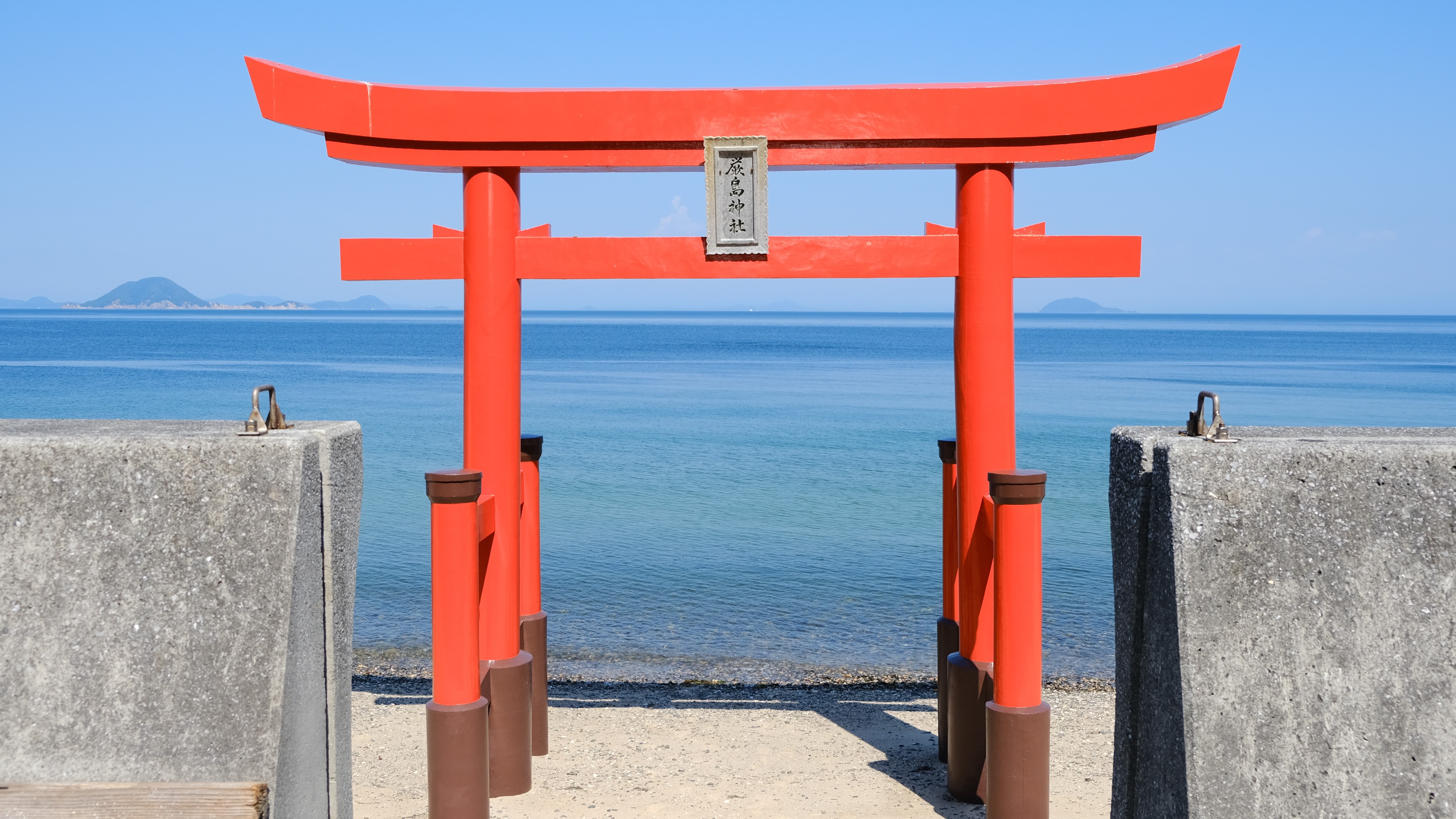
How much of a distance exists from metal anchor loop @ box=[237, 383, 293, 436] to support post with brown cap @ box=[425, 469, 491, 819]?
0.82 meters

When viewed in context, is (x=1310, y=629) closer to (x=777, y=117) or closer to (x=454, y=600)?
(x=454, y=600)

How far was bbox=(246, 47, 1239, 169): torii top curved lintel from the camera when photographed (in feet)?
14.0

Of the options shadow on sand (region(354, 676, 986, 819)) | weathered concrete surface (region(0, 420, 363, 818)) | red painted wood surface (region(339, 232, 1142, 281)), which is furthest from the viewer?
shadow on sand (region(354, 676, 986, 819))

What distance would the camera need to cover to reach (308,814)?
8.85 feet

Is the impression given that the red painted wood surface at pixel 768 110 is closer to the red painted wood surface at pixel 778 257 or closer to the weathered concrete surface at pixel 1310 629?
the red painted wood surface at pixel 778 257

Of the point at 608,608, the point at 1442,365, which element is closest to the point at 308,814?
the point at 608,608

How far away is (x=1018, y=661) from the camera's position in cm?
365

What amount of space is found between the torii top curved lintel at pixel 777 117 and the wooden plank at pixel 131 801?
9.24ft

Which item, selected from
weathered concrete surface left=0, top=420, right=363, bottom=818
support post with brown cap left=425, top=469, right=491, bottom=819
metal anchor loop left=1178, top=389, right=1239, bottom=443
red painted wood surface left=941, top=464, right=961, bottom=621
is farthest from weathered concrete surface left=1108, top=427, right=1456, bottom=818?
red painted wood surface left=941, top=464, right=961, bottom=621

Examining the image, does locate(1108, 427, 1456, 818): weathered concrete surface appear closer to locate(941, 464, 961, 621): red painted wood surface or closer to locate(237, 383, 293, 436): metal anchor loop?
locate(237, 383, 293, 436): metal anchor loop

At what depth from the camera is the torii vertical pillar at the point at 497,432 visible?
4320 mm

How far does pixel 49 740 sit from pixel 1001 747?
294 cm

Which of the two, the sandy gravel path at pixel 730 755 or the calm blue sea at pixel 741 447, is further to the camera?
the calm blue sea at pixel 741 447

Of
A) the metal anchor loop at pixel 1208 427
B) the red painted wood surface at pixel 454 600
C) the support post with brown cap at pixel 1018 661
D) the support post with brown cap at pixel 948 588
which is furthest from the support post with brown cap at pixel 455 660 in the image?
the metal anchor loop at pixel 1208 427
